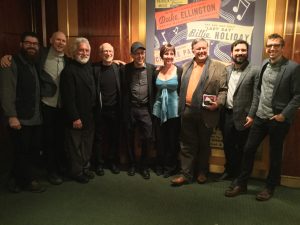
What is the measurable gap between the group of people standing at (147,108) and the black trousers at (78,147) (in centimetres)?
1

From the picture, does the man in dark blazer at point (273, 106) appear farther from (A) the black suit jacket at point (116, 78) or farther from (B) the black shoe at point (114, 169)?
(A) the black suit jacket at point (116, 78)

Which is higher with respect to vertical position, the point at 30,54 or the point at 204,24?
the point at 204,24

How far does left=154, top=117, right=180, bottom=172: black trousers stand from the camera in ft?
10.5

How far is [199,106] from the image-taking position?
2.92 metres

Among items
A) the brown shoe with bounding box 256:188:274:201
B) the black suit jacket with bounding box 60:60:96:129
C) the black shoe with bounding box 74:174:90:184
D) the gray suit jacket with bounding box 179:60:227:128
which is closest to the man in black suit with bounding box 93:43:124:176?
the black suit jacket with bounding box 60:60:96:129

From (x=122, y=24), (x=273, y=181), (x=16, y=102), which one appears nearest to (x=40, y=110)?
(x=16, y=102)

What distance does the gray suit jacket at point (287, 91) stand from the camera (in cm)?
251

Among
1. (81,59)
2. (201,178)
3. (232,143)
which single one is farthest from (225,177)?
(81,59)

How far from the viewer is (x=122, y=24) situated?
11.5 ft

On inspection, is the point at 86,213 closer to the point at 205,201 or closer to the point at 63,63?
the point at 205,201

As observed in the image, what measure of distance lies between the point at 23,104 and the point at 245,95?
210cm

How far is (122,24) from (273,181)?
2369 millimetres

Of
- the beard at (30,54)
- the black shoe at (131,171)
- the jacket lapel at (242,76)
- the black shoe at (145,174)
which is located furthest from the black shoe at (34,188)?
the jacket lapel at (242,76)

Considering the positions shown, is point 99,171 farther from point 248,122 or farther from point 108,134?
point 248,122
